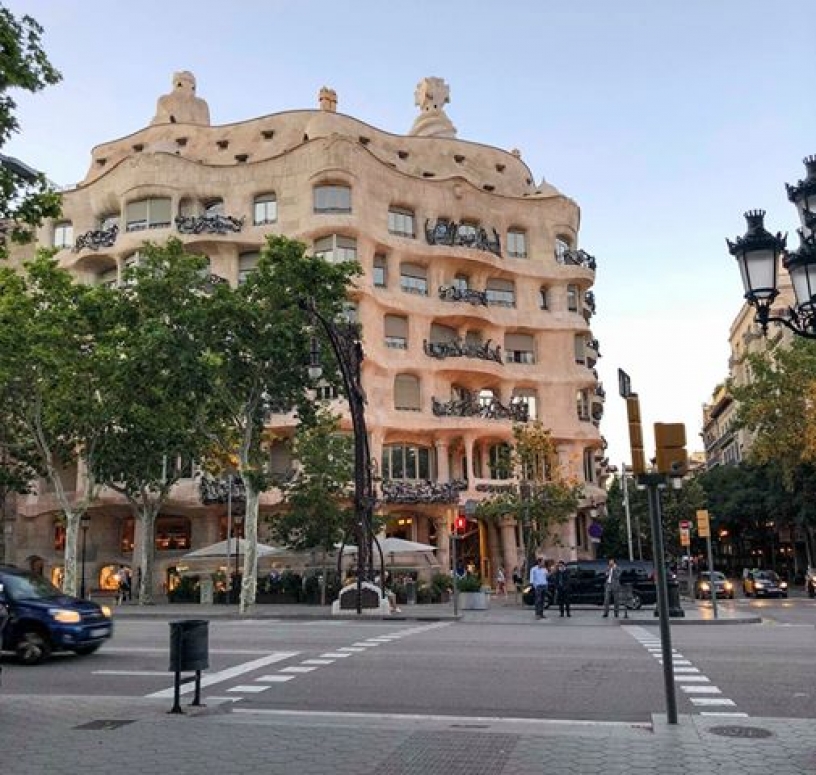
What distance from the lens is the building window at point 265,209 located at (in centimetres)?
4640

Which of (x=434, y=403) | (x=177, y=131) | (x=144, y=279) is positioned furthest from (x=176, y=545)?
(x=177, y=131)

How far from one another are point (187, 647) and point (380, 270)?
125 feet

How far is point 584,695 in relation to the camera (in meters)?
10.8

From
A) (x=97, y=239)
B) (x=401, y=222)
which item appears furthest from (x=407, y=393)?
(x=97, y=239)

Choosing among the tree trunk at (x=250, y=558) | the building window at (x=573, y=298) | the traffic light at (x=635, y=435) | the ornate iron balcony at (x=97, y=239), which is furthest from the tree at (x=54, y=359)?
the building window at (x=573, y=298)

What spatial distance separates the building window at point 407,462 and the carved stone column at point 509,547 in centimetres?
508

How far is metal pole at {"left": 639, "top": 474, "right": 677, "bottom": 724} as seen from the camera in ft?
26.6

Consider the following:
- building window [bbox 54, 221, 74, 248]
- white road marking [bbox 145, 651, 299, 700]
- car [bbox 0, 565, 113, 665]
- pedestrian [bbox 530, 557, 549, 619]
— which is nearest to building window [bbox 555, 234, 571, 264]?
building window [bbox 54, 221, 74, 248]

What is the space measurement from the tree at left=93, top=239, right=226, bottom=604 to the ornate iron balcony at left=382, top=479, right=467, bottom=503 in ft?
36.1

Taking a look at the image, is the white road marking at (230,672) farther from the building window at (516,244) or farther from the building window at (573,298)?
the building window at (573,298)

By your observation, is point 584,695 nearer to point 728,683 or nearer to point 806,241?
point 728,683

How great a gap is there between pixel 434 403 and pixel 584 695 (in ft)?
115

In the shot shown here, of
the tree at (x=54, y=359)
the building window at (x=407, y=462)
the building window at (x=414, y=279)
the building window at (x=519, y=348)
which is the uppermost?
the building window at (x=414, y=279)

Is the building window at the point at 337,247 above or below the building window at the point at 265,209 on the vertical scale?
below
